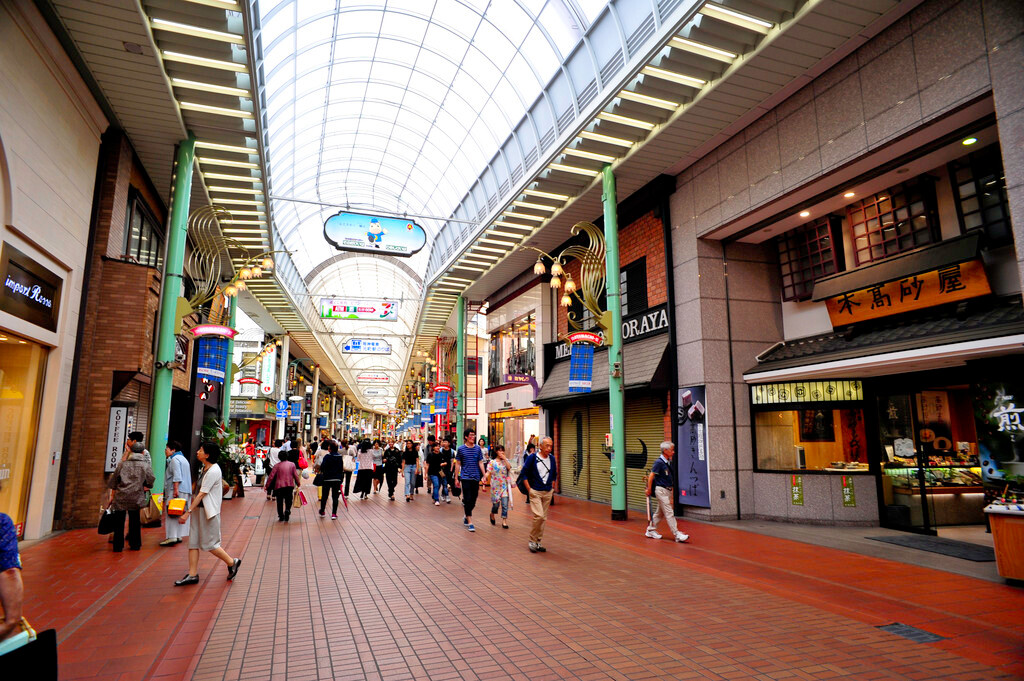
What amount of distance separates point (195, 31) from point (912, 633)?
11.3 m

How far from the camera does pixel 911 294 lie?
955cm

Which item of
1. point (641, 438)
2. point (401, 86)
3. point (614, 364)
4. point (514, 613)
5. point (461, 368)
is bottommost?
point (514, 613)

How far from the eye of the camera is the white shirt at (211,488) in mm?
6539

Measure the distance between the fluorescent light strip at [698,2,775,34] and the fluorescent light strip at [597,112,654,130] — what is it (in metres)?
2.79

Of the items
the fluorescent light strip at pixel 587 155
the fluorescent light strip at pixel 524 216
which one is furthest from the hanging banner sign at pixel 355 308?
the fluorescent light strip at pixel 587 155

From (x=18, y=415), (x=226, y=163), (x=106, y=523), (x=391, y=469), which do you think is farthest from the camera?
(x=391, y=469)

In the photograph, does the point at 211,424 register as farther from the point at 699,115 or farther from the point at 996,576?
the point at 996,576

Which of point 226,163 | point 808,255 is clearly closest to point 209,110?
point 226,163

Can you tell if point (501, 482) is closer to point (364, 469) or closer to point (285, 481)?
point (285, 481)

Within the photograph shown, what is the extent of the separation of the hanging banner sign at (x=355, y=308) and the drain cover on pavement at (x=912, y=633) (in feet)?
70.4

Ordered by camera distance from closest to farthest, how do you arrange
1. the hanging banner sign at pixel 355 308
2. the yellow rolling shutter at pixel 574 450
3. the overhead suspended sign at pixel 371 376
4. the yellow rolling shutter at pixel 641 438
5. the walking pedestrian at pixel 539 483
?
the walking pedestrian at pixel 539 483 < the yellow rolling shutter at pixel 641 438 < the yellow rolling shutter at pixel 574 450 < the hanging banner sign at pixel 355 308 < the overhead suspended sign at pixel 371 376

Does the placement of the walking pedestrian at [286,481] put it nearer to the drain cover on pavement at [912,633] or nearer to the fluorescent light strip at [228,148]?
the fluorescent light strip at [228,148]

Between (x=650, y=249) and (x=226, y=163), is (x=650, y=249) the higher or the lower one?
the lower one

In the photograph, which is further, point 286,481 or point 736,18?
point 286,481
